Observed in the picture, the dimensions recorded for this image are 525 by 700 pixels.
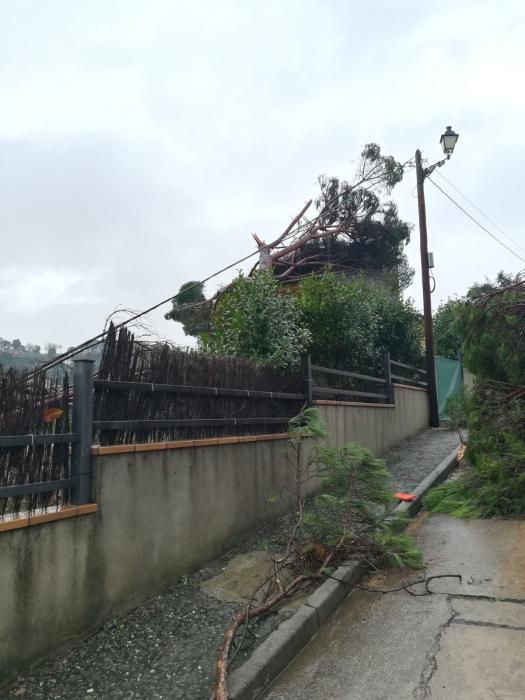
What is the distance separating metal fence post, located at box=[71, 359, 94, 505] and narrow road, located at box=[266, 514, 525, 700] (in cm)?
173

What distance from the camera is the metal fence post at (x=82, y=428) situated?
11.8ft

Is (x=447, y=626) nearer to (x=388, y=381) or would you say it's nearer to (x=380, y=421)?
(x=380, y=421)

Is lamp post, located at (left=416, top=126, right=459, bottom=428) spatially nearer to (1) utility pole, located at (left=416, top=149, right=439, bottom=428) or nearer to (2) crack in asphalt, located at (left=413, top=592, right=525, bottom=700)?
(1) utility pole, located at (left=416, top=149, right=439, bottom=428)

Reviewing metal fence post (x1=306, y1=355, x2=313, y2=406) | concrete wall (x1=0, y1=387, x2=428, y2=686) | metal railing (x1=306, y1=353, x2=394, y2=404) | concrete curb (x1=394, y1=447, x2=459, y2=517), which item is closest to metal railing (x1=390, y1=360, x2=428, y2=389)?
metal railing (x1=306, y1=353, x2=394, y2=404)

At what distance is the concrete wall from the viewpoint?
3.08 metres

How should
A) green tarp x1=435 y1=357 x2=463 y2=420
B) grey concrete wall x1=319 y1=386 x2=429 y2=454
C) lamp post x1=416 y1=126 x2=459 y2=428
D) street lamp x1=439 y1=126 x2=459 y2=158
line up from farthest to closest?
green tarp x1=435 y1=357 x2=463 y2=420 < lamp post x1=416 y1=126 x2=459 y2=428 < street lamp x1=439 y1=126 x2=459 y2=158 < grey concrete wall x1=319 y1=386 x2=429 y2=454

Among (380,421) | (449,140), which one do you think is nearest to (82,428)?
(380,421)

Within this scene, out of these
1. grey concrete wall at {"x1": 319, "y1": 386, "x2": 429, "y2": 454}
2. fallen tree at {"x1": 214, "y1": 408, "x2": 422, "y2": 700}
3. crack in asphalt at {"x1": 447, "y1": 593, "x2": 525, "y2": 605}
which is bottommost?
crack in asphalt at {"x1": 447, "y1": 593, "x2": 525, "y2": 605}

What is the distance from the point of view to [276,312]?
8.04 metres

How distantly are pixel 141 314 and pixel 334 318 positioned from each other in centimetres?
555

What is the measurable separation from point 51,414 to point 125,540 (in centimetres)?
108

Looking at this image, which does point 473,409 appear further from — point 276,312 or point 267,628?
point 267,628

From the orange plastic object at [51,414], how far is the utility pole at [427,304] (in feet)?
36.8

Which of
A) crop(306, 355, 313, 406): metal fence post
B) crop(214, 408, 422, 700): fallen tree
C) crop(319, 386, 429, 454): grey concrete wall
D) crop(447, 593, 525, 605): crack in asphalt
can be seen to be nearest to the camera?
crop(447, 593, 525, 605): crack in asphalt
